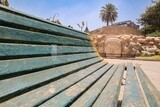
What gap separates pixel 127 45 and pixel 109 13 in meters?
44.7

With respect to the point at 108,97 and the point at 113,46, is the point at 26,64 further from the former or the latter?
the point at 113,46

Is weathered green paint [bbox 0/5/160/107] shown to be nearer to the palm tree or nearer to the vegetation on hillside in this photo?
the vegetation on hillside

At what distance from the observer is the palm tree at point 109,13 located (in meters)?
70.4

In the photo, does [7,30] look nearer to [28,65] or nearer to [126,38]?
[28,65]

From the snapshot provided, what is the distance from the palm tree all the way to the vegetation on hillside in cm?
2241

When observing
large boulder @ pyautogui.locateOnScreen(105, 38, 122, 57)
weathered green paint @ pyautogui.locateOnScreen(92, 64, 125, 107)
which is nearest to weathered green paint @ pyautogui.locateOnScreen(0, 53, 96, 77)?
weathered green paint @ pyautogui.locateOnScreen(92, 64, 125, 107)

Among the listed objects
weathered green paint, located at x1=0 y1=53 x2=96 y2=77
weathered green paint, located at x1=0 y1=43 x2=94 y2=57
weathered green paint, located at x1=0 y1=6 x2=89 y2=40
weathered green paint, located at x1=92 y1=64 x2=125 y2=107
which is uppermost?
weathered green paint, located at x1=0 y1=6 x2=89 y2=40

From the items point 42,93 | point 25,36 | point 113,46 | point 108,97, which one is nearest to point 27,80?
point 42,93

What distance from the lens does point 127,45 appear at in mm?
26984

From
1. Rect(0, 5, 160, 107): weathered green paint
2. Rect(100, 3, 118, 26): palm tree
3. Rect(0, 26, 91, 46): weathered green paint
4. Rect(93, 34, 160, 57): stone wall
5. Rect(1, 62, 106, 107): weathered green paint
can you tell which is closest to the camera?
Rect(1, 62, 106, 107): weathered green paint

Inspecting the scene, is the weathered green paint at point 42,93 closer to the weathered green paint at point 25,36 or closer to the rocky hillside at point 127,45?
the weathered green paint at point 25,36

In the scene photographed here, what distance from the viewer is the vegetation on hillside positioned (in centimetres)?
4534

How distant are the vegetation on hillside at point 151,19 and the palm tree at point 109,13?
73.5ft

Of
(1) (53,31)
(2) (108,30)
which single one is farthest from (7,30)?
(2) (108,30)
